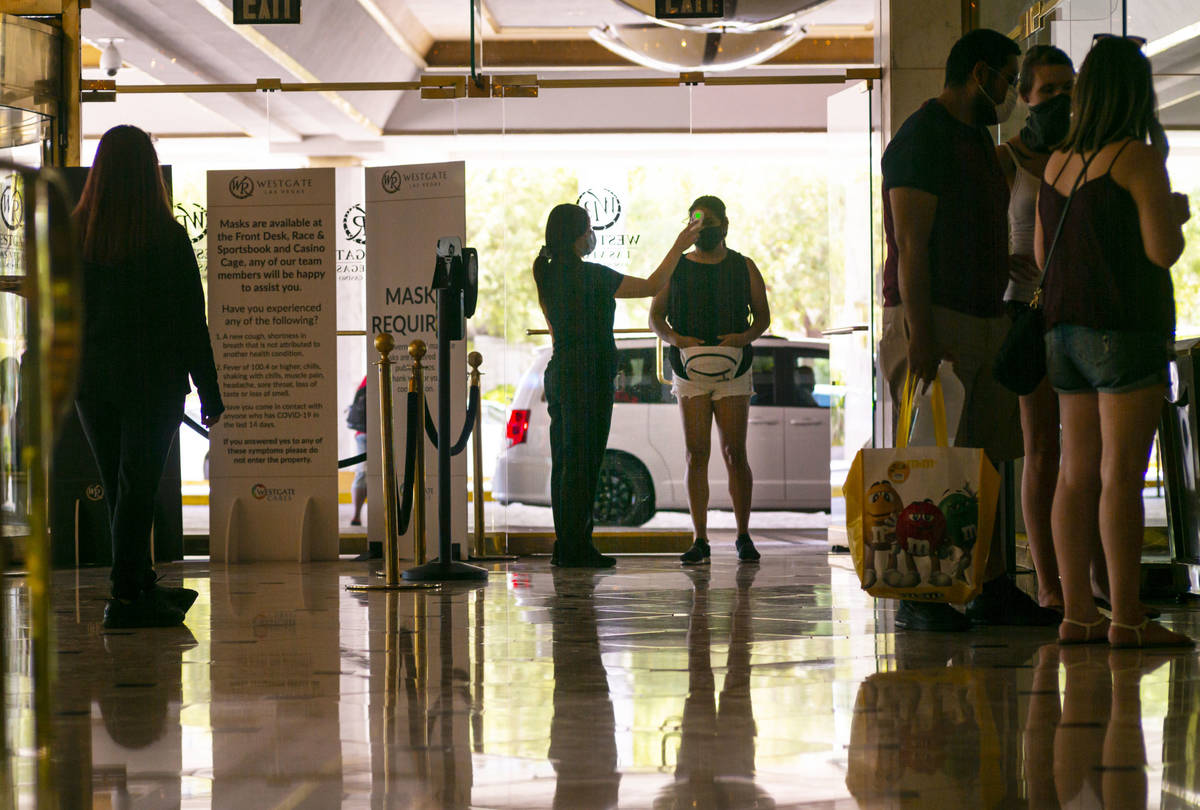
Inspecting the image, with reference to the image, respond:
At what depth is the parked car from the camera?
7.51m

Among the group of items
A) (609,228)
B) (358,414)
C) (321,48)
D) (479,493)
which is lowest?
(479,493)

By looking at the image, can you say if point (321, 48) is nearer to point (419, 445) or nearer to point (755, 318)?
point (755, 318)

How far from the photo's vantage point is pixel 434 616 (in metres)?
4.43

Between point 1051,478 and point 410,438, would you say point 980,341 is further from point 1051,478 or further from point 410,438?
point 410,438

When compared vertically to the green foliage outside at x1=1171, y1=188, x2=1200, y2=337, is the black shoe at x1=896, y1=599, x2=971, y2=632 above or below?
below

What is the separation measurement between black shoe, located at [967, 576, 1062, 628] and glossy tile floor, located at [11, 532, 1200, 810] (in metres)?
0.14

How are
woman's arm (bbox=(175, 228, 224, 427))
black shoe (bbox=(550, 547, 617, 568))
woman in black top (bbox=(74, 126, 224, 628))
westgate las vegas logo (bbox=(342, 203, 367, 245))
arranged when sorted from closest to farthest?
Answer: woman in black top (bbox=(74, 126, 224, 628)), woman's arm (bbox=(175, 228, 224, 427)), black shoe (bbox=(550, 547, 617, 568)), westgate las vegas logo (bbox=(342, 203, 367, 245))

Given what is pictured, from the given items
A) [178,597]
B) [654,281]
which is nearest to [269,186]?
[654,281]

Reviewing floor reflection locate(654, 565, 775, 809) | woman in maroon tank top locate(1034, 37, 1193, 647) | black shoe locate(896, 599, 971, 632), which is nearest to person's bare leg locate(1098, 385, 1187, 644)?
woman in maroon tank top locate(1034, 37, 1193, 647)

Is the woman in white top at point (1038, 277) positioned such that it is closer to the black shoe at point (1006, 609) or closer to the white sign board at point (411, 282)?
the black shoe at point (1006, 609)

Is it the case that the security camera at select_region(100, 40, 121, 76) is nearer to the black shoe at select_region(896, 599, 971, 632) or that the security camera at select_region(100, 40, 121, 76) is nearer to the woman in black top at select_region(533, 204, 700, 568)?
the woman in black top at select_region(533, 204, 700, 568)

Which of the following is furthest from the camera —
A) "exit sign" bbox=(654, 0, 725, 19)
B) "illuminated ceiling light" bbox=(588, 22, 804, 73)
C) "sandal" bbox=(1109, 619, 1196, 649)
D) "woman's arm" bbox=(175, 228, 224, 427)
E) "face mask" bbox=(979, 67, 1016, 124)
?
"illuminated ceiling light" bbox=(588, 22, 804, 73)

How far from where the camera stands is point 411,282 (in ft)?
23.2

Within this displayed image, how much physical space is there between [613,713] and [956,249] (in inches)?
72.1
